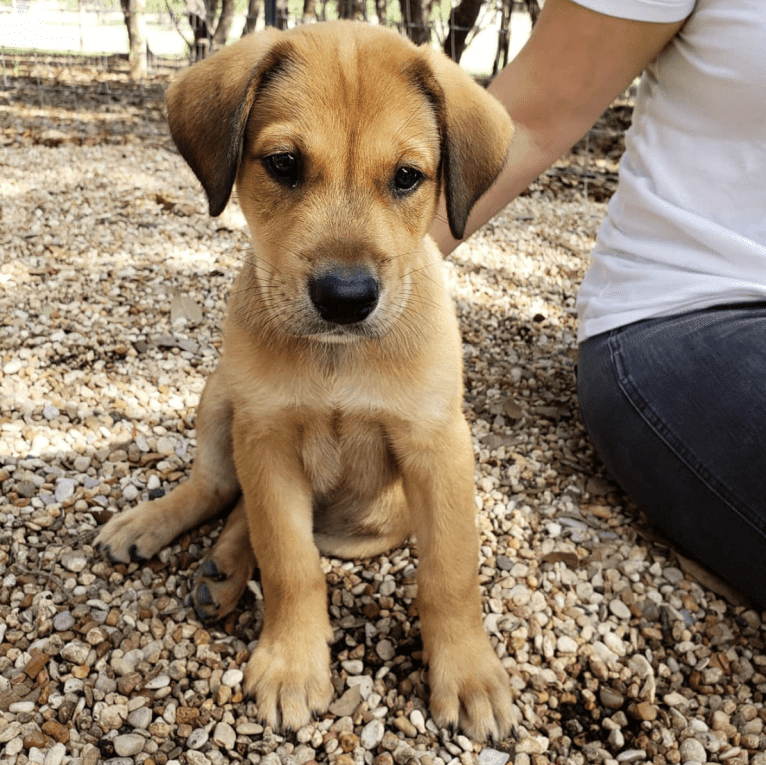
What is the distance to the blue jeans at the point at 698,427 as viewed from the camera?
8.46 feet

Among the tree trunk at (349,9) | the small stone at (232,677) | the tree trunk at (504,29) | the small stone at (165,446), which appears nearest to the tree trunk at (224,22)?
the tree trunk at (349,9)

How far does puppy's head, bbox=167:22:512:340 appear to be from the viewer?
2045 mm

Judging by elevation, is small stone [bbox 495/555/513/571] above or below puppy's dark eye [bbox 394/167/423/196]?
below

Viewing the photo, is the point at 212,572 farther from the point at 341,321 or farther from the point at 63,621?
the point at 341,321

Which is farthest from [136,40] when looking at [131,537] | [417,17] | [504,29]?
[131,537]

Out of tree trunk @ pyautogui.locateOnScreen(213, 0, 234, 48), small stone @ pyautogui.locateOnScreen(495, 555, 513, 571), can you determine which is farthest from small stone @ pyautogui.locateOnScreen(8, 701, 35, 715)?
tree trunk @ pyautogui.locateOnScreen(213, 0, 234, 48)

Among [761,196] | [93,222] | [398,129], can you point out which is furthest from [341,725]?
[93,222]

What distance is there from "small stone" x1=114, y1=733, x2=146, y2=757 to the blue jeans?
1893 millimetres

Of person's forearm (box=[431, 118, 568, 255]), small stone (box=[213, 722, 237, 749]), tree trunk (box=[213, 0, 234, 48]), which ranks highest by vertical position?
person's forearm (box=[431, 118, 568, 255])

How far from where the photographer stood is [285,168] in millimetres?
2168

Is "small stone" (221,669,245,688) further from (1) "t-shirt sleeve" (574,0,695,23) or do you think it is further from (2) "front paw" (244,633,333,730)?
(1) "t-shirt sleeve" (574,0,695,23)

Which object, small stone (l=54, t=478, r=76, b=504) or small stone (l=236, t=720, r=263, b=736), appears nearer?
small stone (l=236, t=720, r=263, b=736)

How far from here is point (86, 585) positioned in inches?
107

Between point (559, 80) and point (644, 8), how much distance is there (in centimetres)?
38
